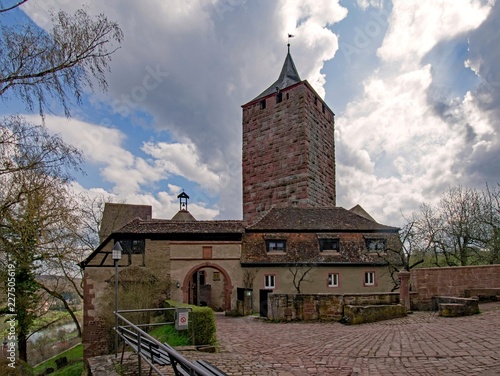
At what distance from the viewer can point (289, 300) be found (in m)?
15.3

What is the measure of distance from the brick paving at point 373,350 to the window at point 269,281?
1082 cm

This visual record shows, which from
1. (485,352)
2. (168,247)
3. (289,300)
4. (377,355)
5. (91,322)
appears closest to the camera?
(485,352)

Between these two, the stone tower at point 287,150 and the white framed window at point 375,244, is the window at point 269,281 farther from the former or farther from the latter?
the white framed window at point 375,244

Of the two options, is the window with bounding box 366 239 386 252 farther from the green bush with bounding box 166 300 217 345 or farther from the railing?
the railing

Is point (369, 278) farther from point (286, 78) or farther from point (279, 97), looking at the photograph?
point (286, 78)

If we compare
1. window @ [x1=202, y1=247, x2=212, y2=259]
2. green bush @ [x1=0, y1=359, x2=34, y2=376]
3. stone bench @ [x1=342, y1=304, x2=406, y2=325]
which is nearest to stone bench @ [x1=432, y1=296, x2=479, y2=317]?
stone bench @ [x1=342, y1=304, x2=406, y2=325]

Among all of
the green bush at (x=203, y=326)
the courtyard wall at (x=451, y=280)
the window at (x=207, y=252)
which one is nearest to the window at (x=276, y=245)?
the window at (x=207, y=252)

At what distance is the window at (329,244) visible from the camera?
24.6 metres

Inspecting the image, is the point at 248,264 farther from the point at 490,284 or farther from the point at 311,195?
the point at 490,284

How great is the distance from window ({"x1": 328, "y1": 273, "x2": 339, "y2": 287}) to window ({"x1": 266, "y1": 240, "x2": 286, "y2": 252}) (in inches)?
126

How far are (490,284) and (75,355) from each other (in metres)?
24.9

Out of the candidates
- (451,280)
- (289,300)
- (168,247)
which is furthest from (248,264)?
(451,280)

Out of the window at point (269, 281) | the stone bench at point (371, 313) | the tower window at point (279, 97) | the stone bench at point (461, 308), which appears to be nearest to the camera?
the stone bench at point (461, 308)

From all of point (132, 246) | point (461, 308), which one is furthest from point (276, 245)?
point (461, 308)
